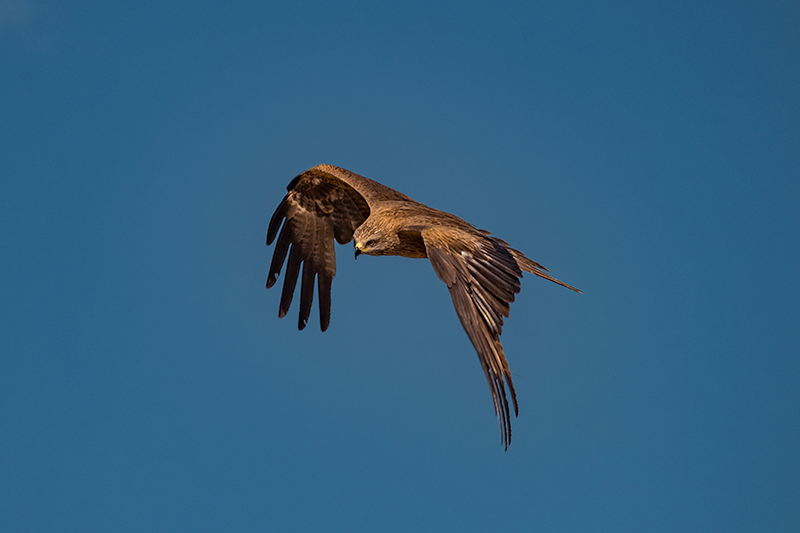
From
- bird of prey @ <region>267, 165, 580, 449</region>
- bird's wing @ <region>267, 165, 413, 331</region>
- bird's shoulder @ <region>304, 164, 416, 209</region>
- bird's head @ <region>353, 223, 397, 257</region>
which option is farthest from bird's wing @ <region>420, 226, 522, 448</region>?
bird's wing @ <region>267, 165, 413, 331</region>

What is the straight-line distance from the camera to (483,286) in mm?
7316

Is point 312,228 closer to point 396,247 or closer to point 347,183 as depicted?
point 347,183

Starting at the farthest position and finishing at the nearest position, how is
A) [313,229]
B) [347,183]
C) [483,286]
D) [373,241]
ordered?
[313,229], [347,183], [373,241], [483,286]

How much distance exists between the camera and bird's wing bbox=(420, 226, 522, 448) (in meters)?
6.67

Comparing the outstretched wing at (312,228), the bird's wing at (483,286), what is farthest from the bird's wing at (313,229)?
the bird's wing at (483,286)

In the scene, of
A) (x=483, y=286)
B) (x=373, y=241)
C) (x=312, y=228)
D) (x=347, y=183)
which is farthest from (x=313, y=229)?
(x=483, y=286)

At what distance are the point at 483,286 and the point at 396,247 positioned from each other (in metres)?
2.00

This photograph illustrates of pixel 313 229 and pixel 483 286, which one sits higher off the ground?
pixel 313 229

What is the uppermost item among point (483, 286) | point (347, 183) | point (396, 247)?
point (347, 183)

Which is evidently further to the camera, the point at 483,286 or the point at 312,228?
the point at 312,228

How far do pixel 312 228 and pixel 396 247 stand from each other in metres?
2.68

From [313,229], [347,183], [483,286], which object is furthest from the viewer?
[313,229]

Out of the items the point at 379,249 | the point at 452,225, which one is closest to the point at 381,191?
the point at 379,249

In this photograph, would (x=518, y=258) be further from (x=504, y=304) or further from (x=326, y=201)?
(x=326, y=201)
